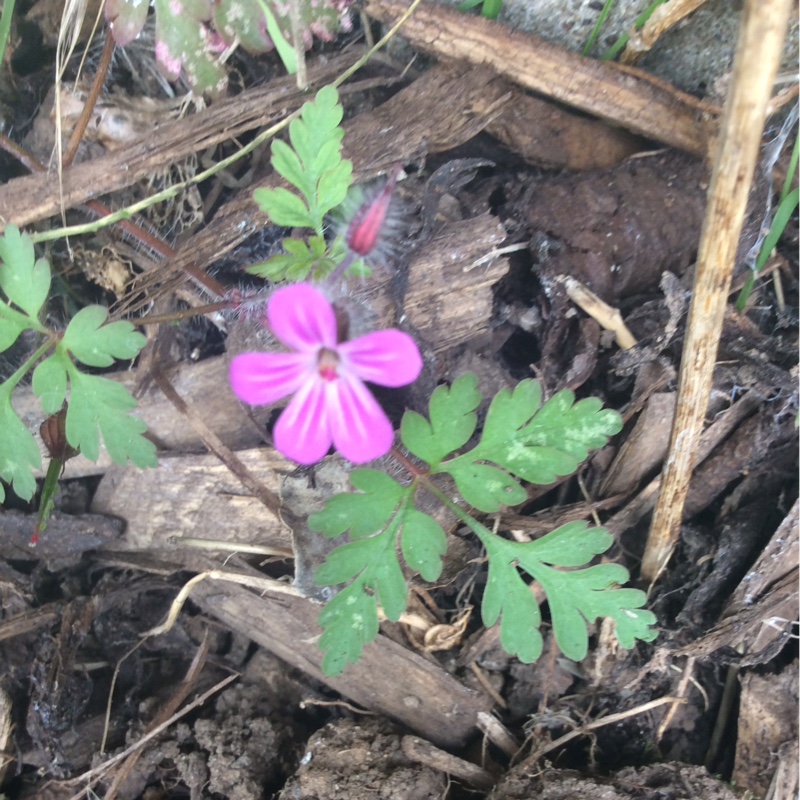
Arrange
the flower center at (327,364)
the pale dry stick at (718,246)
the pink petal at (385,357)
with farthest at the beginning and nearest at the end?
the flower center at (327,364)
the pink petal at (385,357)
the pale dry stick at (718,246)

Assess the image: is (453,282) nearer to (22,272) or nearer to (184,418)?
(184,418)

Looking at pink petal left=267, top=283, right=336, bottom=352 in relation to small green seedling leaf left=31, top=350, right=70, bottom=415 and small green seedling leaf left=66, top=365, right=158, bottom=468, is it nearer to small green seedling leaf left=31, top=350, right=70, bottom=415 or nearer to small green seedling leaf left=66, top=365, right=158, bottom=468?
small green seedling leaf left=66, top=365, right=158, bottom=468

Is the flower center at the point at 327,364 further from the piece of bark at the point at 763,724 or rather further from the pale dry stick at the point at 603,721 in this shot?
the piece of bark at the point at 763,724

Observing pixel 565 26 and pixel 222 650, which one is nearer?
pixel 565 26

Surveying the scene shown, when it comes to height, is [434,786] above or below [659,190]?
below

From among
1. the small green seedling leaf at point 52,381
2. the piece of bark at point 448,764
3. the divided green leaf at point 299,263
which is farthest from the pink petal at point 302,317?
the piece of bark at point 448,764

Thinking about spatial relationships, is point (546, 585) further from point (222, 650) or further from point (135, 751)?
point (135, 751)

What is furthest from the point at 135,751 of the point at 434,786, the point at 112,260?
the point at 112,260

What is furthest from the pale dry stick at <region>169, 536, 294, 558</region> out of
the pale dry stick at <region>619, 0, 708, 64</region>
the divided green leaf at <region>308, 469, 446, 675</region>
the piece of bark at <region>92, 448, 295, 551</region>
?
the pale dry stick at <region>619, 0, 708, 64</region>
